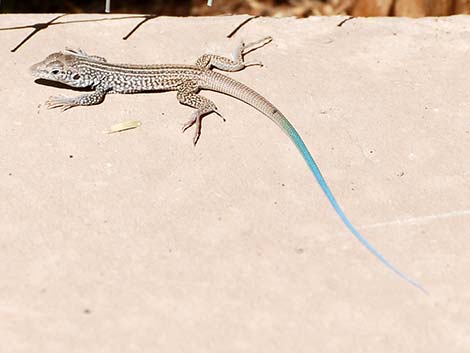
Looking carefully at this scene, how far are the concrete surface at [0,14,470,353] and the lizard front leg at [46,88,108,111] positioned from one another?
0.33 ft

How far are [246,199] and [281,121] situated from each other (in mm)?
739

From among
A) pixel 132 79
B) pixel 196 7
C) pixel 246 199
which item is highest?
pixel 132 79

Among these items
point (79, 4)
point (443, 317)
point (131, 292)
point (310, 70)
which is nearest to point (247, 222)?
point (131, 292)

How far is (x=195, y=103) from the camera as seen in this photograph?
586 centimetres

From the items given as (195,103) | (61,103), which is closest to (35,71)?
(61,103)

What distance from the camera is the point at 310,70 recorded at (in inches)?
248

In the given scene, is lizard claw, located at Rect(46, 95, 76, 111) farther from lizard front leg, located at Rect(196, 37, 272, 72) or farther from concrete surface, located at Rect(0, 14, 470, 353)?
lizard front leg, located at Rect(196, 37, 272, 72)

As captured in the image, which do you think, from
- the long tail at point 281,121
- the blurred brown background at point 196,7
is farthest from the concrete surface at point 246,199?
the blurred brown background at point 196,7

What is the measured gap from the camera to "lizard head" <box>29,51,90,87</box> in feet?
19.9

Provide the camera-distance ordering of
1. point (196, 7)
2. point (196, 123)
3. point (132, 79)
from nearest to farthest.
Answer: point (196, 123), point (132, 79), point (196, 7)

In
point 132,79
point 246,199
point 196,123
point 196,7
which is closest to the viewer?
point 246,199

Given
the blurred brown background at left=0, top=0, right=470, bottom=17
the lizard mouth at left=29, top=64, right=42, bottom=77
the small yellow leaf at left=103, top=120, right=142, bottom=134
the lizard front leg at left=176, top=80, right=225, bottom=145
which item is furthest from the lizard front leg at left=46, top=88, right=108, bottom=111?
the blurred brown background at left=0, top=0, right=470, bottom=17

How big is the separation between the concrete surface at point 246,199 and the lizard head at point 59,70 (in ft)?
0.47

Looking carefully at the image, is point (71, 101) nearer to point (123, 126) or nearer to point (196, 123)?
point (123, 126)
